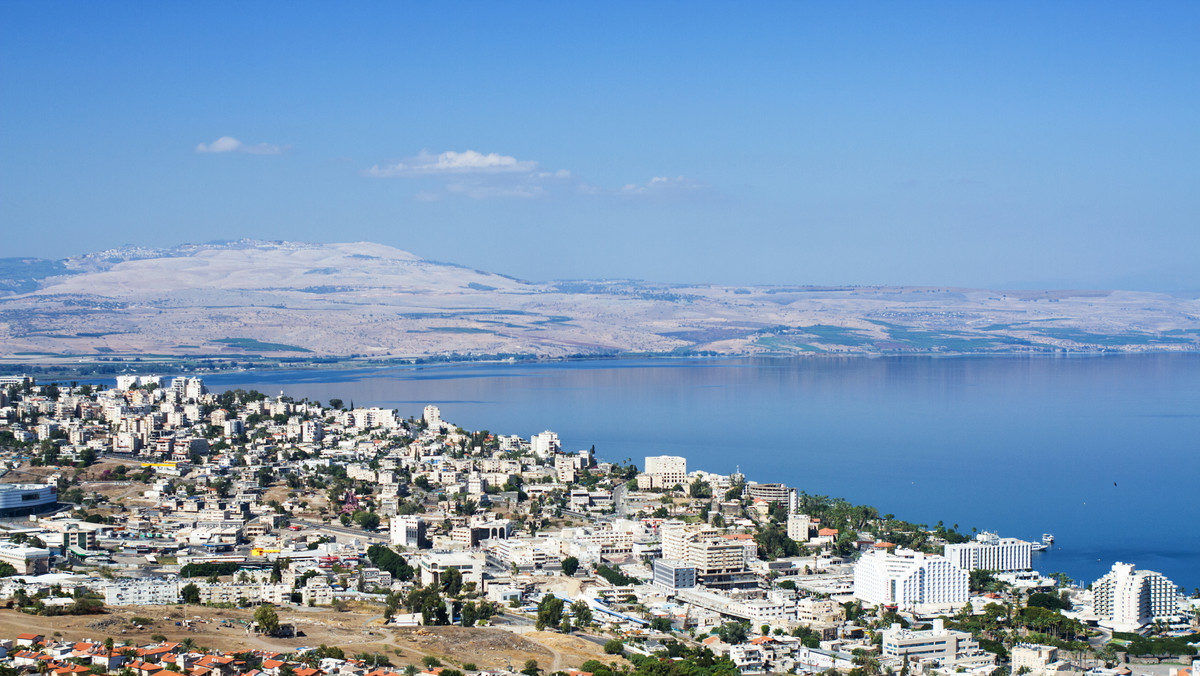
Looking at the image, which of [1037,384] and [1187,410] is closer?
[1187,410]

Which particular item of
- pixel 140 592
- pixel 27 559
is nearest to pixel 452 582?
pixel 140 592

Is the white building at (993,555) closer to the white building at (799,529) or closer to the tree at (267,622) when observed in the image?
the white building at (799,529)

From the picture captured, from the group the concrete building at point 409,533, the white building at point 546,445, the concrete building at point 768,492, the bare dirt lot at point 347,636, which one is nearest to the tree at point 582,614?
the bare dirt lot at point 347,636

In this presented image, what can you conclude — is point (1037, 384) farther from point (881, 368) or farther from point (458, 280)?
point (458, 280)

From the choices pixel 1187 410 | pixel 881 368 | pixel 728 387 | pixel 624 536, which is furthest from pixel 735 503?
pixel 881 368

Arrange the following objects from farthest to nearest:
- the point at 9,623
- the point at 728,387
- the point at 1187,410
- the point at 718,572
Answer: the point at 728,387
the point at 1187,410
the point at 718,572
the point at 9,623

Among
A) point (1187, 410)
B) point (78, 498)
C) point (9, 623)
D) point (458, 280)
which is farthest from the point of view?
point (458, 280)

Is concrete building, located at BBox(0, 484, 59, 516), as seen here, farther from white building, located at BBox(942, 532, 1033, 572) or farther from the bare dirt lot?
white building, located at BBox(942, 532, 1033, 572)

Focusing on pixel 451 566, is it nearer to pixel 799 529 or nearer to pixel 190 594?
pixel 190 594
